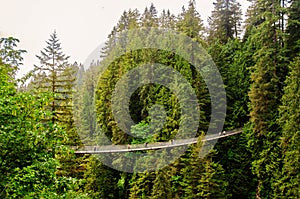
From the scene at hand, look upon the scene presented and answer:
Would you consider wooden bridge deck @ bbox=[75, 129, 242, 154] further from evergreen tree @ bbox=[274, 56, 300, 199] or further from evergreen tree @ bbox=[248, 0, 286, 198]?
evergreen tree @ bbox=[274, 56, 300, 199]

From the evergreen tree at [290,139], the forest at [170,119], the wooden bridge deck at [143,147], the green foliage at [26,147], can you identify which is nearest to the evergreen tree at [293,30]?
the forest at [170,119]

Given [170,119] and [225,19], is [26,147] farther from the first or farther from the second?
[225,19]

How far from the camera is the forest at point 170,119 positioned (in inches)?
285

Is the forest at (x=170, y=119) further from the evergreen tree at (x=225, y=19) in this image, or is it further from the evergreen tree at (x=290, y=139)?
the evergreen tree at (x=225, y=19)

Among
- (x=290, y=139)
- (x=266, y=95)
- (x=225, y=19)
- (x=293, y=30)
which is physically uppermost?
(x=225, y=19)

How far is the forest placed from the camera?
7234 millimetres

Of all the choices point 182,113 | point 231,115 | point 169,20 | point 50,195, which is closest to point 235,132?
point 231,115

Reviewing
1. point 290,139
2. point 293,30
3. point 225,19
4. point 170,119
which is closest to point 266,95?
point 290,139

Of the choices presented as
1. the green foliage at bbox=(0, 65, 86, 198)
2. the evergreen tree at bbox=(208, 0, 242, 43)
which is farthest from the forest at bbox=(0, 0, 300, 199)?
the evergreen tree at bbox=(208, 0, 242, 43)

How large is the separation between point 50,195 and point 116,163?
1903 cm

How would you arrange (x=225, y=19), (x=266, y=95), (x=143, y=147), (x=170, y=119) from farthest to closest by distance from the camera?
1. (x=225, y=19)
2. (x=170, y=119)
3. (x=143, y=147)
4. (x=266, y=95)

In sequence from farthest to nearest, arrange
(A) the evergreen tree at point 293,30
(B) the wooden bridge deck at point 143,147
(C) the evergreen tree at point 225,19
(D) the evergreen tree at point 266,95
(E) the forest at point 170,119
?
(C) the evergreen tree at point 225,19, (B) the wooden bridge deck at point 143,147, (A) the evergreen tree at point 293,30, (D) the evergreen tree at point 266,95, (E) the forest at point 170,119

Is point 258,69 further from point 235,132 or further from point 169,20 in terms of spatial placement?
point 169,20

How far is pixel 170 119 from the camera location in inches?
1017
